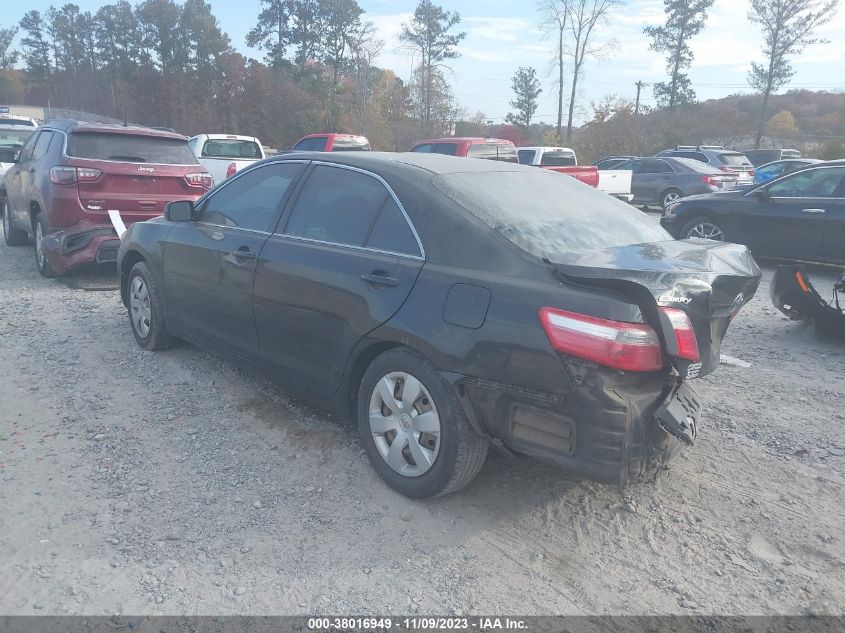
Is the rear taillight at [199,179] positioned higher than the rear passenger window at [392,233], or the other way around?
the rear passenger window at [392,233]

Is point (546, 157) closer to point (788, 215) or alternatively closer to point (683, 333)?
point (788, 215)

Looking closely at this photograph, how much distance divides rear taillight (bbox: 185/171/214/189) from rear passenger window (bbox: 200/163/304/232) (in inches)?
141

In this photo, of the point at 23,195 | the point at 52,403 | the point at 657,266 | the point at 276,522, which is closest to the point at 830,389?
the point at 657,266

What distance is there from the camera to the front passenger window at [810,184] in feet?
29.6

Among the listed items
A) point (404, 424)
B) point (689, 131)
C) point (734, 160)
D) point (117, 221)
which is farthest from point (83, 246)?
point (689, 131)

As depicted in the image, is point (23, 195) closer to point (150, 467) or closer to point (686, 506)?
point (150, 467)

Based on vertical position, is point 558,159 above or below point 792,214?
above

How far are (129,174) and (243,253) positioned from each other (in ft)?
13.9

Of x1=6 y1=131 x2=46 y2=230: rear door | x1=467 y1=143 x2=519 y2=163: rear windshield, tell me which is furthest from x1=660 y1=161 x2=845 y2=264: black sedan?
x1=6 y1=131 x2=46 y2=230: rear door

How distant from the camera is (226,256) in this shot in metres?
4.52

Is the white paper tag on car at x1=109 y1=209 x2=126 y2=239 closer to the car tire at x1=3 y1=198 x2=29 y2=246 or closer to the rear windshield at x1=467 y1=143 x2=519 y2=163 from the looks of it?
the car tire at x1=3 y1=198 x2=29 y2=246

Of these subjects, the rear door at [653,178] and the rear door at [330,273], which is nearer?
the rear door at [330,273]

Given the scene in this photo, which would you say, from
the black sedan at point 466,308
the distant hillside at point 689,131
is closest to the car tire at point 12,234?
the black sedan at point 466,308

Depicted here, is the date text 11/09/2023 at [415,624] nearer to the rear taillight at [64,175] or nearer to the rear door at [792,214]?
the rear taillight at [64,175]
